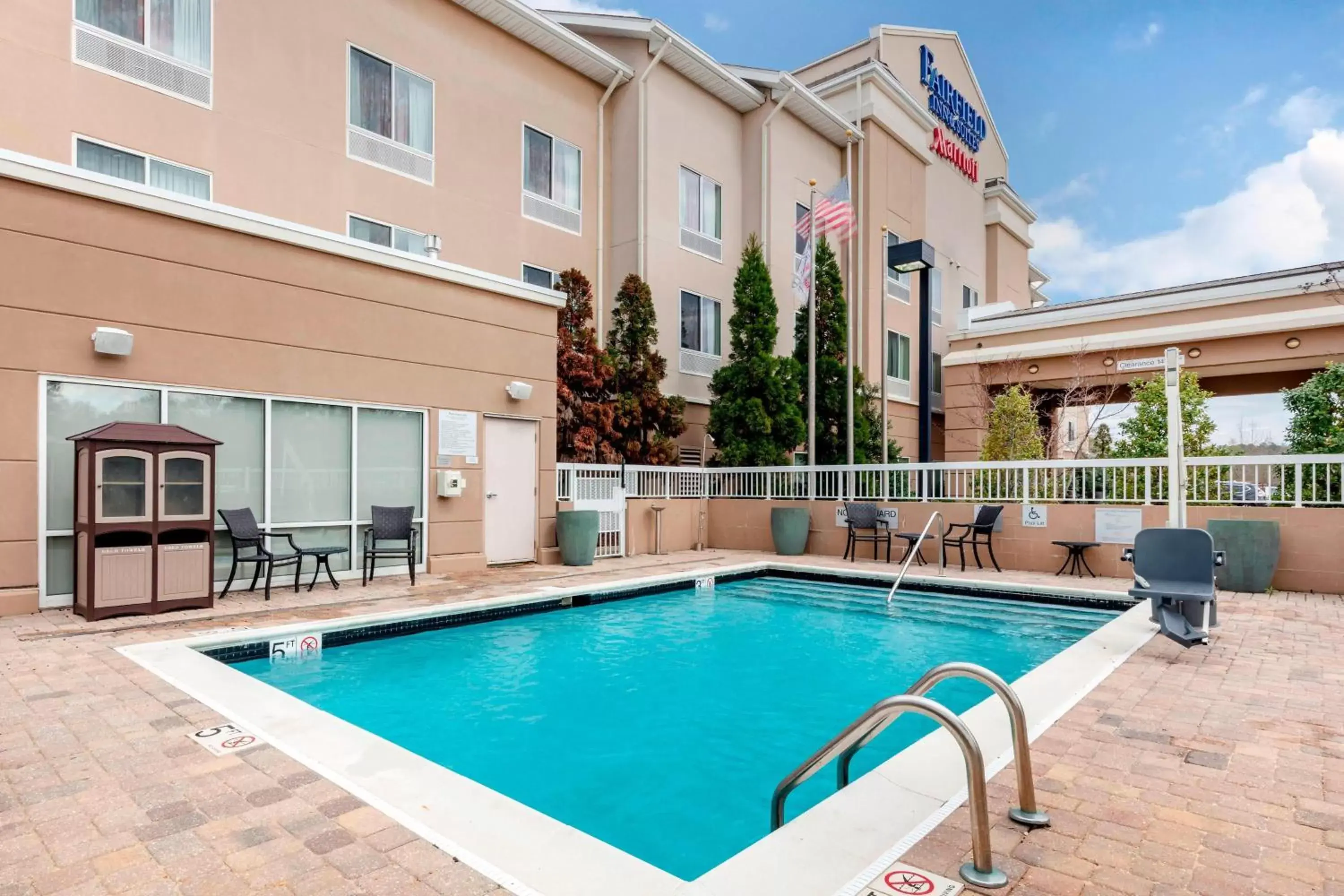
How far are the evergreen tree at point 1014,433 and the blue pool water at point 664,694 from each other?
712 cm

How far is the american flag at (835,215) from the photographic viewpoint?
1324 cm

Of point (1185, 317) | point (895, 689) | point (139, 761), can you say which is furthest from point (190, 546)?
point (1185, 317)

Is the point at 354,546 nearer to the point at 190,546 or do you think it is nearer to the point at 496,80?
the point at 190,546

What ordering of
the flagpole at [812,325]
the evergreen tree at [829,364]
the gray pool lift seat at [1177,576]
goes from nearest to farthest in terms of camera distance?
1. the gray pool lift seat at [1177,576]
2. the flagpole at [812,325]
3. the evergreen tree at [829,364]

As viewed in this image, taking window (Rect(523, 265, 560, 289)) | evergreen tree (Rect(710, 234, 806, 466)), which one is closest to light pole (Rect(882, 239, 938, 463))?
evergreen tree (Rect(710, 234, 806, 466))

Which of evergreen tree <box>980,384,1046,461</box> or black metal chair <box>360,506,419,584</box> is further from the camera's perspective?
evergreen tree <box>980,384,1046,461</box>

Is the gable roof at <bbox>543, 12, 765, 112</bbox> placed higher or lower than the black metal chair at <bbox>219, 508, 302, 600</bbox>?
higher

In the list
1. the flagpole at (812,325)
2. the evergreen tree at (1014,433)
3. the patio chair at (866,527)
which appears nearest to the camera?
the patio chair at (866,527)

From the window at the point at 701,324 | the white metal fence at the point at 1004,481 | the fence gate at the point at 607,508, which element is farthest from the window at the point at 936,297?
the fence gate at the point at 607,508

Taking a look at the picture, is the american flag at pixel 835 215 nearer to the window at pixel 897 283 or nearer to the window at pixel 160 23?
the window at pixel 897 283

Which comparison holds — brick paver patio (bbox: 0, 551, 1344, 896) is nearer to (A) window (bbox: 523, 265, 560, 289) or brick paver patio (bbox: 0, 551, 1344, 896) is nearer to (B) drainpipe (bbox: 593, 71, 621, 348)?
(A) window (bbox: 523, 265, 560, 289)

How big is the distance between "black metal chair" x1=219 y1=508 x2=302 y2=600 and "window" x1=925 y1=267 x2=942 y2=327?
18456 millimetres

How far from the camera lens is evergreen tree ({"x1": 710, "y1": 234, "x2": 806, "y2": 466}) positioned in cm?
1410

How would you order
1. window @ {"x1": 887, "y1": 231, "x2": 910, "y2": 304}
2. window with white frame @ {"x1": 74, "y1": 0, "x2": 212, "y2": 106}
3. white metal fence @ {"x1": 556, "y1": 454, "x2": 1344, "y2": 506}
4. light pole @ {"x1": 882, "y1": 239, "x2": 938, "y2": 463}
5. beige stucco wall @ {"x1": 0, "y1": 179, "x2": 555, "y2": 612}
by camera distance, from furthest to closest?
window @ {"x1": 887, "y1": 231, "x2": 910, "y2": 304} → light pole @ {"x1": 882, "y1": 239, "x2": 938, "y2": 463} → window with white frame @ {"x1": 74, "y1": 0, "x2": 212, "y2": 106} → white metal fence @ {"x1": 556, "y1": 454, "x2": 1344, "y2": 506} → beige stucco wall @ {"x1": 0, "y1": 179, "x2": 555, "y2": 612}
